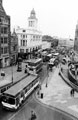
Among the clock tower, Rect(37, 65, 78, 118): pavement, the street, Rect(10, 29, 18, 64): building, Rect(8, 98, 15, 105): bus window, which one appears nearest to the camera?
the street

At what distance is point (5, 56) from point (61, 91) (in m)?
27.0

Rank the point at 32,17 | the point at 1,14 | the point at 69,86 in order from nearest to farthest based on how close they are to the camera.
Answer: the point at 69,86, the point at 1,14, the point at 32,17

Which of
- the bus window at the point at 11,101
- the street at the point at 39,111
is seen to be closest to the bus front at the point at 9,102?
the bus window at the point at 11,101

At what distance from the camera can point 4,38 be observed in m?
47.9

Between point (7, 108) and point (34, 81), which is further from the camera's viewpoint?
point (34, 81)

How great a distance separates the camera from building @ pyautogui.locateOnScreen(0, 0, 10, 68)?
1820 inches

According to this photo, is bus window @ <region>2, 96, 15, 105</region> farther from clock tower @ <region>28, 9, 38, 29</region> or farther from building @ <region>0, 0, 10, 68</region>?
clock tower @ <region>28, 9, 38, 29</region>

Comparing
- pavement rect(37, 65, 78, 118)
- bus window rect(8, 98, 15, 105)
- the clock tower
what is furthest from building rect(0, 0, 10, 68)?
the clock tower

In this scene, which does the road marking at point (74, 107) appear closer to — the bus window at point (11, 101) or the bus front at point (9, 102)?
the bus front at point (9, 102)

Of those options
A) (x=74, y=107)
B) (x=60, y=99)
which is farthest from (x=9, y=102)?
(x=74, y=107)

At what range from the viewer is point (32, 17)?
8575 cm

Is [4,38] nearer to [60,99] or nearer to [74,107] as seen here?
[60,99]

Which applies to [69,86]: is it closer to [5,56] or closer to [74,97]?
[74,97]

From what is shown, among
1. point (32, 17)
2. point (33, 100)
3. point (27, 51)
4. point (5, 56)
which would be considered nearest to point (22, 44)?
point (27, 51)
